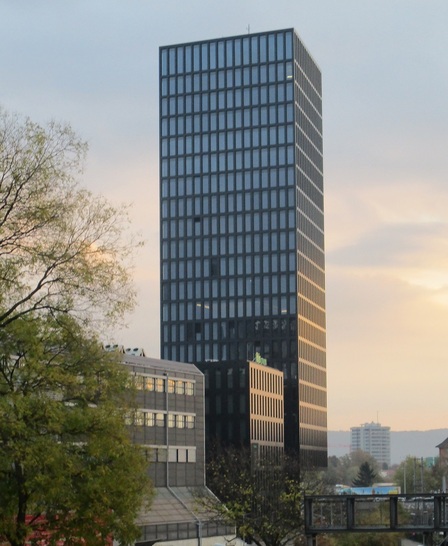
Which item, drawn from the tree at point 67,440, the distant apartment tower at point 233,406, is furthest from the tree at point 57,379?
the distant apartment tower at point 233,406

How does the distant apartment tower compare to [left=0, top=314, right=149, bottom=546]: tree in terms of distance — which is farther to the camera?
the distant apartment tower

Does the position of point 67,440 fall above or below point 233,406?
below

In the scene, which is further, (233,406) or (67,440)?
(233,406)

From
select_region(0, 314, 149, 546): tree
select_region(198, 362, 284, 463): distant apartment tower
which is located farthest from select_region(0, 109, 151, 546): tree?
select_region(198, 362, 284, 463): distant apartment tower

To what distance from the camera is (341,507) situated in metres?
66.1

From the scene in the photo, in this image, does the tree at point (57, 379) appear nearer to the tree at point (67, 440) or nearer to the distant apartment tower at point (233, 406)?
the tree at point (67, 440)

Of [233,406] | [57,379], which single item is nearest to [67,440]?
[57,379]

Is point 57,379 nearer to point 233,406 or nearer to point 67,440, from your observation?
point 67,440

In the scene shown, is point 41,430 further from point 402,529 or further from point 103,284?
point 402,529

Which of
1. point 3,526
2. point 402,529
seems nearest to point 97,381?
point 3,526

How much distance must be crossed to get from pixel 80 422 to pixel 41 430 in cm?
154

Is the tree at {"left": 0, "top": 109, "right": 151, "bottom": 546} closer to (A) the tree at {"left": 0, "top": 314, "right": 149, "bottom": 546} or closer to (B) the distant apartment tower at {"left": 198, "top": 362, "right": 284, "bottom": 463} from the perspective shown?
(A) the tree at {"left": 0, "top": 314, "right": 149, "bottom": 546}

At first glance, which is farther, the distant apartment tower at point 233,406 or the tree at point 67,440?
the distant apartment tower at point 233,406

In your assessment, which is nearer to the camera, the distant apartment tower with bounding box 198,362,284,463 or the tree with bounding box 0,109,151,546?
the tree with bounding box 0,109,151,546
